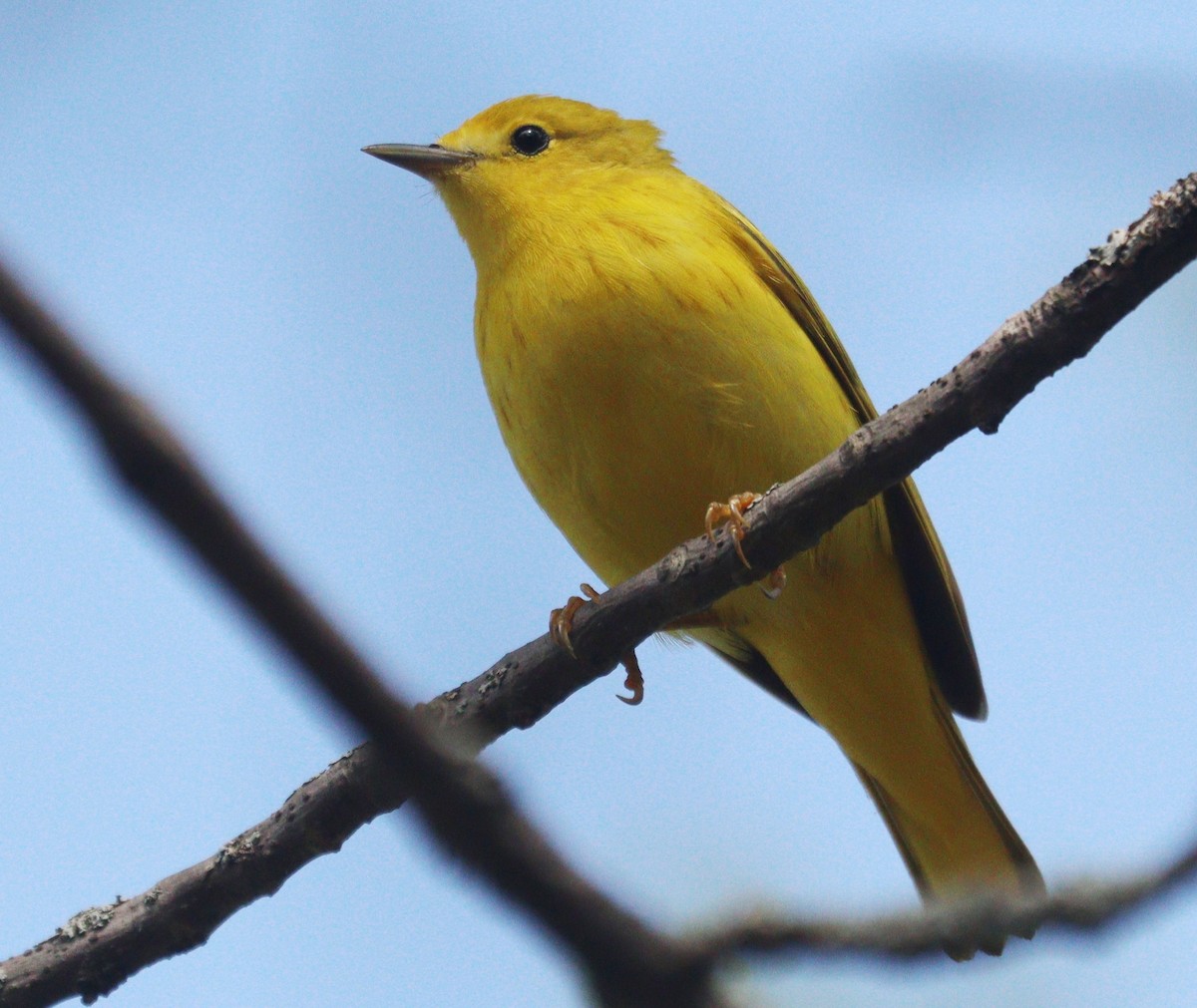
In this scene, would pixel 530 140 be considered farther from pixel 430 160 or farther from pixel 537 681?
pixel 537 681

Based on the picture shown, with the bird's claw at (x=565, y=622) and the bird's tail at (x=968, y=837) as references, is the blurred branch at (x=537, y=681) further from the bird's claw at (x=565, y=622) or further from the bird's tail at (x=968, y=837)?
the bird's tail at (x=968, y=837)

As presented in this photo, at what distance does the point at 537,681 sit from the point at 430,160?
268cm

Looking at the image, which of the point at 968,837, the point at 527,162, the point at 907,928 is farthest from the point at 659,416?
the point at 907,928

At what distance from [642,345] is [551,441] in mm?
465

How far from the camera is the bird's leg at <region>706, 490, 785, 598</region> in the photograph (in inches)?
141

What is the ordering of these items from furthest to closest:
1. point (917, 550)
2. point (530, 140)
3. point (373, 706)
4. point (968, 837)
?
point (530, 140), point (968, 837), point (917, 550), point (373, 706)

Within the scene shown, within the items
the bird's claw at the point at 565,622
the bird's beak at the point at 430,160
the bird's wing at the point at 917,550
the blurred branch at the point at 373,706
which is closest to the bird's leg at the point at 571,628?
the bird's claw at the point at 565,622

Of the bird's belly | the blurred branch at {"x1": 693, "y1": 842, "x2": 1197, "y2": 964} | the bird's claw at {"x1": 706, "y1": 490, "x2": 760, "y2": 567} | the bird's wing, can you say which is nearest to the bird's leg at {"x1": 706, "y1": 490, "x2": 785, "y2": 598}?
the bird's claw at {"x1": 706, "y1": 490, "x2": 760, "y2": 567}

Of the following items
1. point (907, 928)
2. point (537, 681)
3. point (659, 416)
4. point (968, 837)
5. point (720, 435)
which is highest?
point (659, 416)

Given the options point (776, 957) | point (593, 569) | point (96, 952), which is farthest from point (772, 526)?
point (776, 957)

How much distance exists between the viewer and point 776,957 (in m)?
1.15

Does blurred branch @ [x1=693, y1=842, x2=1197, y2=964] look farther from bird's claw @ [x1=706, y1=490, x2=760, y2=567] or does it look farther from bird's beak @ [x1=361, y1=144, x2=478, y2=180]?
bird's beak @ [x1=361, y1=144, x2=478, y2=180]

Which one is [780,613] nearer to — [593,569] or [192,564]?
[593,569]

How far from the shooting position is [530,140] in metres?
5.64
